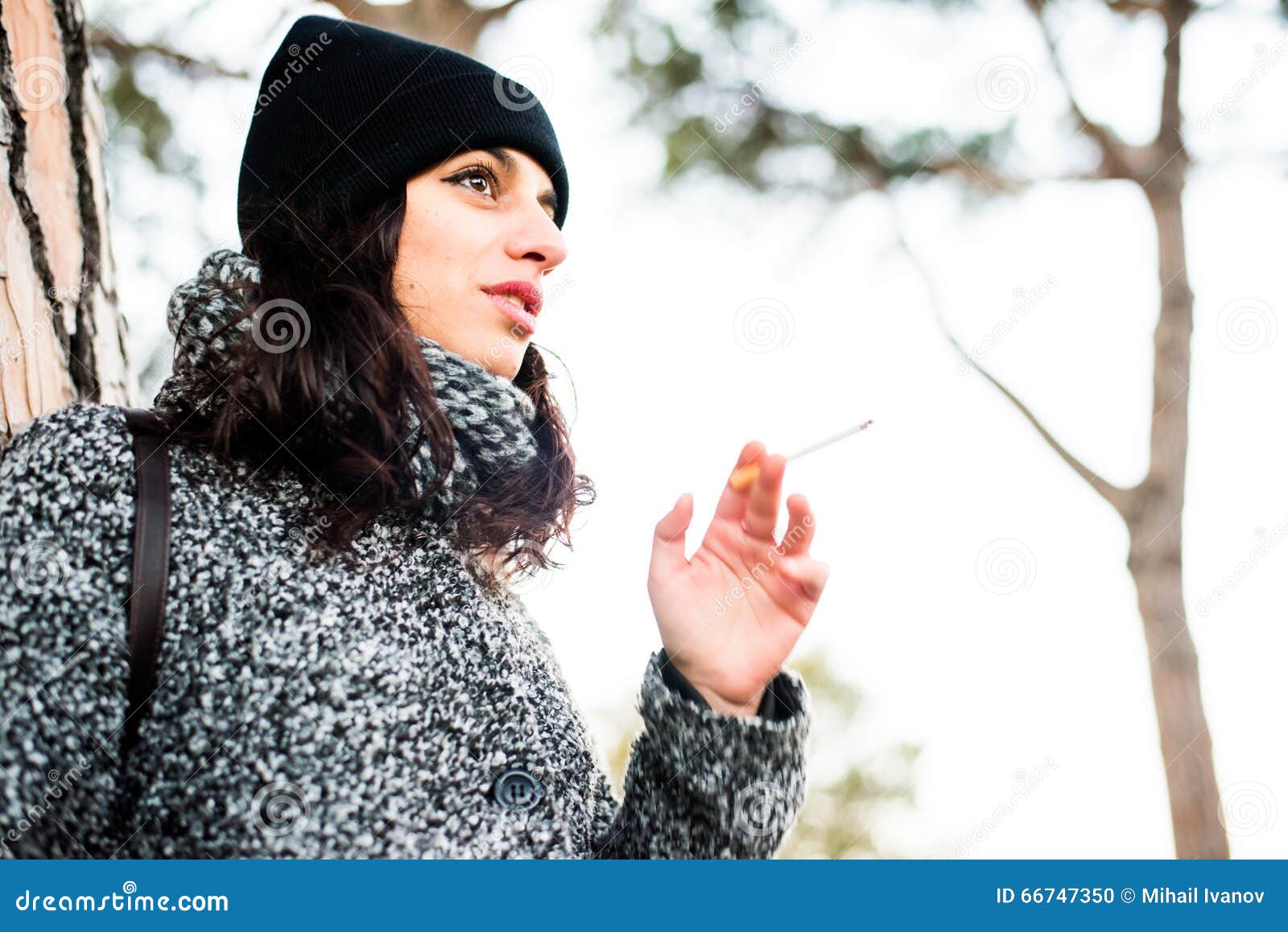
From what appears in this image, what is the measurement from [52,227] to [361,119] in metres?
0.48

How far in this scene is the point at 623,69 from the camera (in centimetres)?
313

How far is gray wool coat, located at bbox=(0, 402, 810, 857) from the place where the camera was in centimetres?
95

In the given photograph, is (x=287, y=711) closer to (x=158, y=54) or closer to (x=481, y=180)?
(x=481, y=180)

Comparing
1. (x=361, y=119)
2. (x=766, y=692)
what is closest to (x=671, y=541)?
(x=766, y=692)

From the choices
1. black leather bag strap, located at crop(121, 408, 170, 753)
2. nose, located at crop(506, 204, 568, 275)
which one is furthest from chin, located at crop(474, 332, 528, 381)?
black leather bag strap, located at crop(121, 408, 170, 753)

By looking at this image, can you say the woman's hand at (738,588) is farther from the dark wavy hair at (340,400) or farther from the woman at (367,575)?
the dark wavy hair at (340,400)

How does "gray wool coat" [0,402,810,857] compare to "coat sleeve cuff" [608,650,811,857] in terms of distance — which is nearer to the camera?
"gray wool coat" [0,402,810,857]

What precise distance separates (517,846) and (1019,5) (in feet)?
9.81

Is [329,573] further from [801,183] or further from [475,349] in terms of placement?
[801,183]

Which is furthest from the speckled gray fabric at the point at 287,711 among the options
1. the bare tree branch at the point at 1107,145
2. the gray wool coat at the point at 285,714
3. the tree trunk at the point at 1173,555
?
the bare tree branch at the point at 1107,145

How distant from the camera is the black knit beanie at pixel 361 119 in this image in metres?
1.44

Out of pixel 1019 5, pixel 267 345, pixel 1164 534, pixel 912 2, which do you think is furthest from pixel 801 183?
pixel 267 345

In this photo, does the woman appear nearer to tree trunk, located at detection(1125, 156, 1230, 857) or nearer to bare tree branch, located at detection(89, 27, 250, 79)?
bare tree branch, located at detection(89, 27, 250, 79)

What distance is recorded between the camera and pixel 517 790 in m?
1.14
